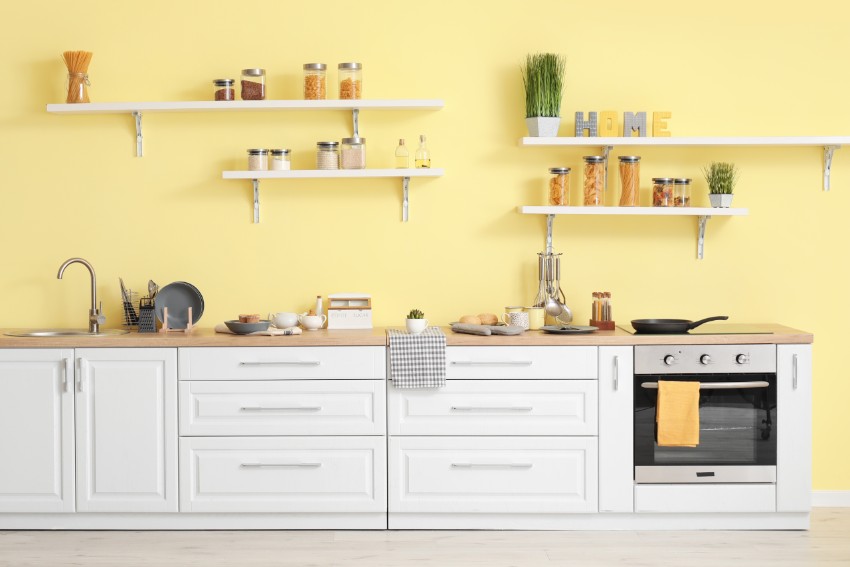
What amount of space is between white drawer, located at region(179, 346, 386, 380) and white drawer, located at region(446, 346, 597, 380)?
296 mm

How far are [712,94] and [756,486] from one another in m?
1.64

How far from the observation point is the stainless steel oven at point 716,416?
12.2ft

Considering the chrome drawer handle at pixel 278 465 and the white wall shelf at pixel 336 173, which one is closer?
the chrome drawer handle at pixel 278 465

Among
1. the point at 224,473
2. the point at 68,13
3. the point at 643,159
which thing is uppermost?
the point at 68,13

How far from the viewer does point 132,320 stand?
13.4 ft

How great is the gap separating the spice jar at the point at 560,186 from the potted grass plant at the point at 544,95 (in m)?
0.15

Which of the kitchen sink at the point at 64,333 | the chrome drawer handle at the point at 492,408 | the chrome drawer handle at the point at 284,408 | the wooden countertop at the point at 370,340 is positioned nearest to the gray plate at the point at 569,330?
the wooden countertop at the point at 370,340

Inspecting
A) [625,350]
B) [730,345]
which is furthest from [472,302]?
[730,345]

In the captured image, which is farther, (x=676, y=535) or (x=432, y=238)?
(x=432, y=238)

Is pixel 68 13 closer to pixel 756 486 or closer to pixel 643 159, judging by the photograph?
pixel 643 159

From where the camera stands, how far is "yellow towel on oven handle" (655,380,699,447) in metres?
3.68

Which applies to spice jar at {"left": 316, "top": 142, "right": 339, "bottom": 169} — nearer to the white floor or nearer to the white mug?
the white mug

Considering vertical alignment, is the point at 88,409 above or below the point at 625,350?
below

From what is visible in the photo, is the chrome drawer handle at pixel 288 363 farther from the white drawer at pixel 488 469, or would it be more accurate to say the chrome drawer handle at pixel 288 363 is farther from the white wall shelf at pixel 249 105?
the white wall shelf at pixel 249 105
